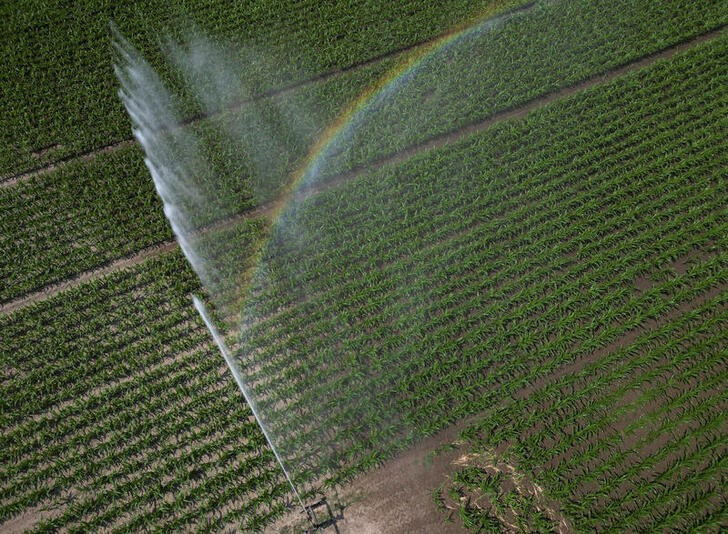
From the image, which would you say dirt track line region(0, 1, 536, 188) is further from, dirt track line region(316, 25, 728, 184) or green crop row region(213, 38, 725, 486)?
green crop row region(213, 38, 725, 486)

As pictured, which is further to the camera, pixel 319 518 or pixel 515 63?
pixel 515 63

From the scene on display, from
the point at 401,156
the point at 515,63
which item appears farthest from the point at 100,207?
the point at 515,63

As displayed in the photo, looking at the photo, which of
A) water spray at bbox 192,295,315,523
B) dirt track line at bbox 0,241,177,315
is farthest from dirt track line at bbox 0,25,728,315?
water spray at bbox 192,295,315,523

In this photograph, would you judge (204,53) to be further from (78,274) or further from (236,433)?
(236,433)

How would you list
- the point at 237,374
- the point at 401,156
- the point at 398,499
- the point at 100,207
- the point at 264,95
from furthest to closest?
the point at 264,95
the point at 401,156
the point at 100,207
the point at 237,374
the point at 398,499

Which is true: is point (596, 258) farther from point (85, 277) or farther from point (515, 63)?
point (85, 277)

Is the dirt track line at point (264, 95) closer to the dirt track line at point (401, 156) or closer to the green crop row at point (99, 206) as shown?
the green crop row at point (99, 206)
